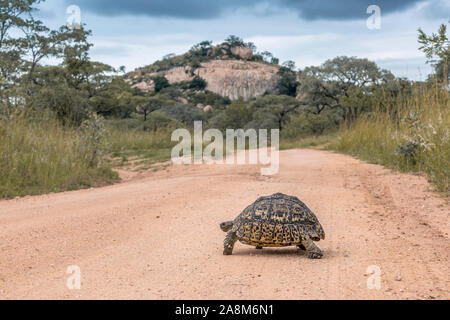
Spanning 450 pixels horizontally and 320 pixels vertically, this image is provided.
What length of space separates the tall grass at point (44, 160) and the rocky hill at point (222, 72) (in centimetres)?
7661

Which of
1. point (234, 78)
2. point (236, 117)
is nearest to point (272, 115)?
point (236, 117)

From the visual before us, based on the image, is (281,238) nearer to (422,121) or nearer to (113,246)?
(113,246)

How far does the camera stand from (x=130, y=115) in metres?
45.7

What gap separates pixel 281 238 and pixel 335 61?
46617mm

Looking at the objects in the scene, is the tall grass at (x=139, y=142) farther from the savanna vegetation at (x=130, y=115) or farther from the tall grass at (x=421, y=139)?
the tall grass at (x=421, y=139)

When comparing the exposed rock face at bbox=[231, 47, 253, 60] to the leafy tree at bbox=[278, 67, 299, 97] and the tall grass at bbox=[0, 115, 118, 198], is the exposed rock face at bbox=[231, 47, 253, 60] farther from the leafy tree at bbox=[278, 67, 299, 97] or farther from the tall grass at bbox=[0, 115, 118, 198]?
the tall grass at bbox=[0, 115, 118, 198]

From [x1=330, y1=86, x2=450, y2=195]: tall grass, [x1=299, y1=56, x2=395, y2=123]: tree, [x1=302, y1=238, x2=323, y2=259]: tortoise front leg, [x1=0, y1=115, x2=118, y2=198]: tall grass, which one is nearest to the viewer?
[x1=302, y1=238, x2=323, y2=259]: tortoise front leg

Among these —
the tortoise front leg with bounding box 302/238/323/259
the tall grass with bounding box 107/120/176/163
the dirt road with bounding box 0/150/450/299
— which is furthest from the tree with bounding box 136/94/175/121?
the tortoise front leg with bounding box 302/238/323/259

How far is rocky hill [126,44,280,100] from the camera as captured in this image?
3716 inches

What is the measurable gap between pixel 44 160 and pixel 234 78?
3453 inches

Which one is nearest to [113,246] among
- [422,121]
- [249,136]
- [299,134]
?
[422,121]

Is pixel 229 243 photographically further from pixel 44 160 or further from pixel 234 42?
pixel 234 42

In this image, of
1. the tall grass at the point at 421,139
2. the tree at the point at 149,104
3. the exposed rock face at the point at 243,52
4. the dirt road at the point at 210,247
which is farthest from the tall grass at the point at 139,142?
the exposed rock face at the point at 243,52

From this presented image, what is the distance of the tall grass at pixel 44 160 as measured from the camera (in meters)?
9.91
